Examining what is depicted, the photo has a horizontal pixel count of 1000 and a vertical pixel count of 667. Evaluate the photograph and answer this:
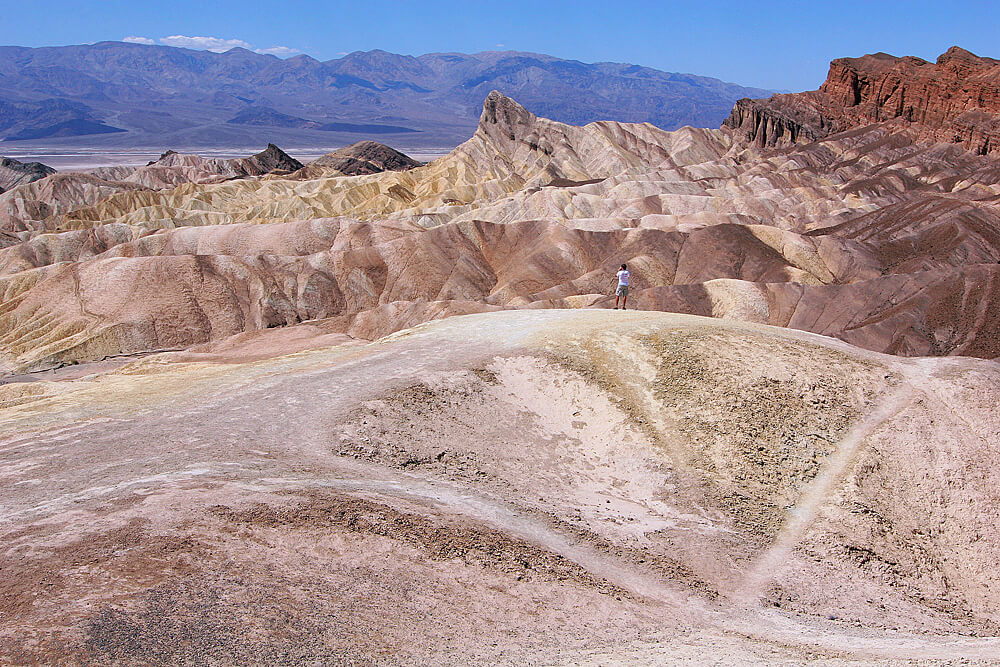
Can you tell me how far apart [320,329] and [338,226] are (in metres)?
23.7

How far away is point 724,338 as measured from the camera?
22.2 metres

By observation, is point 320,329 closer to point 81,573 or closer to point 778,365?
point 778,365

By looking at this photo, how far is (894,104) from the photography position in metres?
103

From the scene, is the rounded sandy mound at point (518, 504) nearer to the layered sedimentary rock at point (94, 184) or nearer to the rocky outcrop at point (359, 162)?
the layered sedimentary rock at point (94, 184)

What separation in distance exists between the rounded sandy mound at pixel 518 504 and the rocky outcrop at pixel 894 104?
3437 inches

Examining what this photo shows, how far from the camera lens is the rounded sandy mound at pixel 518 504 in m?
9.89

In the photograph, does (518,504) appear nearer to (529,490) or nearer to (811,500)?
(529,490)

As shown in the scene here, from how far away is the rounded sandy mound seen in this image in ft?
32.4

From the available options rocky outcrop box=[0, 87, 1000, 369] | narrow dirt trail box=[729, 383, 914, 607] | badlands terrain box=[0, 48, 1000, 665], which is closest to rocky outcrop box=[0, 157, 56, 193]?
rocky outcrop box=[0, 87, 1000, 369]

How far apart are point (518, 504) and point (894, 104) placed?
111m

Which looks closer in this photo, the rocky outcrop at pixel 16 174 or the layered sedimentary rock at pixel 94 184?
the layered sedimentary rock at pixel 94 184

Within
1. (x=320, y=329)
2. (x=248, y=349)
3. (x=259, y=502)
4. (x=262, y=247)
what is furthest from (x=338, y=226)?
(x=259, y=502)

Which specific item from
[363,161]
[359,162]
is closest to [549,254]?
[359,162]

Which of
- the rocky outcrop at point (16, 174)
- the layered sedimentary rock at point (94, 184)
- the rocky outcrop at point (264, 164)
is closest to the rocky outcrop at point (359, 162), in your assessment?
the rocky outcrop at point (264, 164)
